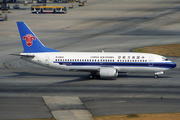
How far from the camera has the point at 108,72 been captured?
164ft

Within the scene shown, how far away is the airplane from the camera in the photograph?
51125 mm

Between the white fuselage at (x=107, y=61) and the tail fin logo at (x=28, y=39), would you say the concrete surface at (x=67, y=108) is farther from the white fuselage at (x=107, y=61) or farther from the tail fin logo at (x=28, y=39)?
the tail fin logo at (x=28, y=39)

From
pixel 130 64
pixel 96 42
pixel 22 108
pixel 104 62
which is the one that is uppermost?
pixel 104 62

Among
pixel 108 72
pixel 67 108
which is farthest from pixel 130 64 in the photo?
pixel 67 108

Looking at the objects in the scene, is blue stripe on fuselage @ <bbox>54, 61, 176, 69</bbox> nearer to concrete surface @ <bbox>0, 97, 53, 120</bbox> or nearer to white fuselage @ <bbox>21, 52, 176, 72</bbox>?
white fuselage @ <bbox>21, 52, 176, 72</bbox>

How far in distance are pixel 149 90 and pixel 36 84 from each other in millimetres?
17589

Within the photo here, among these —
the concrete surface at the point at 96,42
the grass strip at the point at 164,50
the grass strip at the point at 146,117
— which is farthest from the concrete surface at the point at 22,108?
the grass strip at the point at 164,50

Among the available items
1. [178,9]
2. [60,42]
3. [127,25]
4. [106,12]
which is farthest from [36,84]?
[178,9]

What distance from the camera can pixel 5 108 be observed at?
121ft

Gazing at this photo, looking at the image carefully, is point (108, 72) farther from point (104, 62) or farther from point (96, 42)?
point (96, 42)

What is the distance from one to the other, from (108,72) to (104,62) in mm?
2285

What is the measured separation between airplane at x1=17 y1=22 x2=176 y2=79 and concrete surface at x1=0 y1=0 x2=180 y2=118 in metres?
1.71

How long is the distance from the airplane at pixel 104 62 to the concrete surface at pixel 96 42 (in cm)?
171

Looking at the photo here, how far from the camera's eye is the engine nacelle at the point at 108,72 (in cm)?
5000
